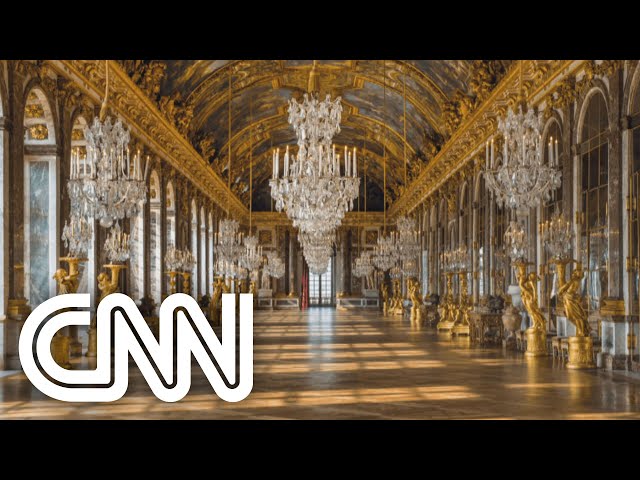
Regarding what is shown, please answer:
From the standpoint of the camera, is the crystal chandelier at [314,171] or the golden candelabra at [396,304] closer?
the crystal chandelier at [314,171]

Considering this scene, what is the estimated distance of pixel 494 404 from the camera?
7914 mm

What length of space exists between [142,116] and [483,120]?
830 centimetres

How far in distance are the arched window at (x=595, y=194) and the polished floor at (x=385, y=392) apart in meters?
1.52

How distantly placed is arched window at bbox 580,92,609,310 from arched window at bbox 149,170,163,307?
Answer: 40.2 ft

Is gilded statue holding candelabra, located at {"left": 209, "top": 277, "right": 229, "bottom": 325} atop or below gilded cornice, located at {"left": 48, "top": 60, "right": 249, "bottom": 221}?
below

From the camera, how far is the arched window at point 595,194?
12.3 meters

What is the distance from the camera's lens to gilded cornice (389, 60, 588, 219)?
14438 mm

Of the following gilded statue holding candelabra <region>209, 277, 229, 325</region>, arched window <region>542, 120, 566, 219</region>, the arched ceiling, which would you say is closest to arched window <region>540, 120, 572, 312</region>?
arched window <region>542, 120, 566, 219</region>

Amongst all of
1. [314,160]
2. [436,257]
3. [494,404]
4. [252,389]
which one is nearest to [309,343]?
[314,160]

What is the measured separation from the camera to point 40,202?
1300 cm

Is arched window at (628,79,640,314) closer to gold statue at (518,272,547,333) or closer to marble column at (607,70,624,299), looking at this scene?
marble column at (607,70,624,299)

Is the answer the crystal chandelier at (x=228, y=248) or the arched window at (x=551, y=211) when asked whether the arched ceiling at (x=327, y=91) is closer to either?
the arched window at (x=551, y=211)

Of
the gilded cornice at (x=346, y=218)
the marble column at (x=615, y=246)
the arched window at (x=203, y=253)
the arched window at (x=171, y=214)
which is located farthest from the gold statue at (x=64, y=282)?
the gilded cornice at (x=346, y=218)

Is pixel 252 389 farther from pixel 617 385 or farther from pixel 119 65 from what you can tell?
pixel 119 65
